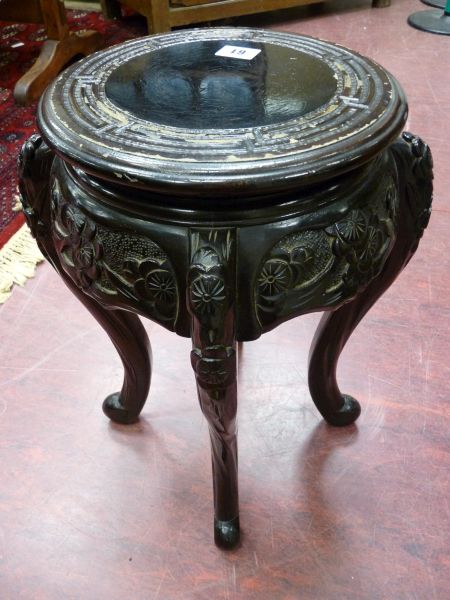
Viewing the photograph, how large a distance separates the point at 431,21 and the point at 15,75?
1.81 meters

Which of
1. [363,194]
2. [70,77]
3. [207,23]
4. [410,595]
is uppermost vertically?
[70,77]

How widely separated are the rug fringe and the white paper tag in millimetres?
705

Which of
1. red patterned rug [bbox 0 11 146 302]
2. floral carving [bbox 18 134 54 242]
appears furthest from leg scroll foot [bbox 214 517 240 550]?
red patterned rug [bbox 0 11 146 302]

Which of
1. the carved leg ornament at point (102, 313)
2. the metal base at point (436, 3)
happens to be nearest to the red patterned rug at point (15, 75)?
the carved leg ornament at point (102, 313)

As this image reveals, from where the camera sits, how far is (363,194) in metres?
0.66

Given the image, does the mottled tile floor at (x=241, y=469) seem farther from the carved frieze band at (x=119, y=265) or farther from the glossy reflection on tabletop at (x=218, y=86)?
the glossy reflection on tabletop at (x=218, y=86)

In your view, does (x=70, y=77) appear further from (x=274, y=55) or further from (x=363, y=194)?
(x=363, y=194)

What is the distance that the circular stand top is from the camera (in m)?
0.57

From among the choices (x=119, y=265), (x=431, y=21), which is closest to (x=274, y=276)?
(x=119, y=265)

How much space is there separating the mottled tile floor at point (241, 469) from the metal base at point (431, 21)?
5.79ft

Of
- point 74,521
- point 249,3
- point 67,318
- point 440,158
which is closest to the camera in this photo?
point 74,521

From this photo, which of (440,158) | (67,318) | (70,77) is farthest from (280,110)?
(440,158)

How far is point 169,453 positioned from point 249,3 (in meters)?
2.13

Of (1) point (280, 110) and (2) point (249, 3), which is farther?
(2) point (249, 3)
